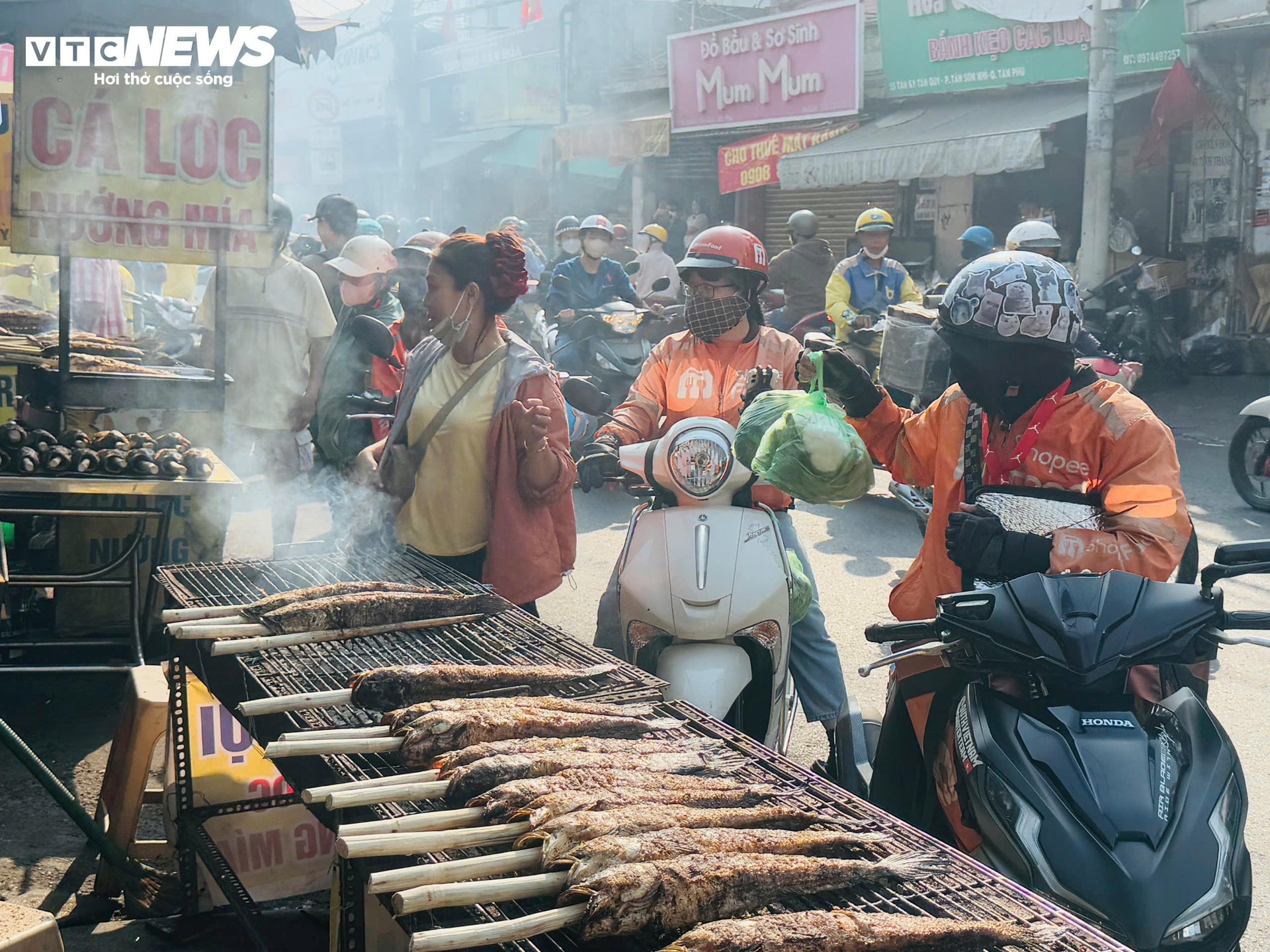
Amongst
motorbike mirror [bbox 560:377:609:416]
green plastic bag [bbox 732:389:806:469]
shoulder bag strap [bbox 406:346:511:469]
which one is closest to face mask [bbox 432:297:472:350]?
shoulder bag strap [bbox 406:346:511:469]

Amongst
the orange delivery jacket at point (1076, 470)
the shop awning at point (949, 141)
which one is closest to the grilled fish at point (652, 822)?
the orange delivery jacket at point (1076, 470)

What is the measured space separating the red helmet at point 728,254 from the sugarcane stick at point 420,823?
9.59ft

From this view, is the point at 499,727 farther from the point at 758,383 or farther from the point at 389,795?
the point at 758,383

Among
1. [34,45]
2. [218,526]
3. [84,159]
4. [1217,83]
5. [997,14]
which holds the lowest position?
[218,526]

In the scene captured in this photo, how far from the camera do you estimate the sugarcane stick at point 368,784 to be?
2.26 m

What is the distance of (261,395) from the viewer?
728 cm

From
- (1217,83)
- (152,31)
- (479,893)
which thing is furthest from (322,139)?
(479,893)

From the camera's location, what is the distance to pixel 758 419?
3746 millimetres

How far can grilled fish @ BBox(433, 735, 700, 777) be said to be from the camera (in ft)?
7.88

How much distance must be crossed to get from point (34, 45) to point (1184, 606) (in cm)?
621

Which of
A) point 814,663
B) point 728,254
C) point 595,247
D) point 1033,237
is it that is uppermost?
point 595,247

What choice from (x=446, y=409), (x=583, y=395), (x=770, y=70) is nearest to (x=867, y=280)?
(x=583, y=395)

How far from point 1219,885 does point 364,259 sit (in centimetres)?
611

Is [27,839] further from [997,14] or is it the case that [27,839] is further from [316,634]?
[997,14]
